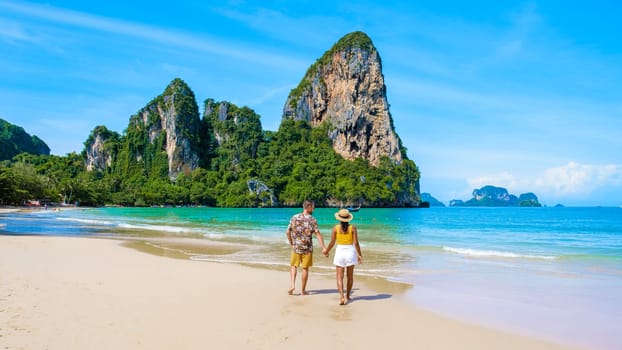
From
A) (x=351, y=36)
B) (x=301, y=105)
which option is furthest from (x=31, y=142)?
(x=351, y=36)

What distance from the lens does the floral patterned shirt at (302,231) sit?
24.3 feet

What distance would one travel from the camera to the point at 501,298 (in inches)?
304

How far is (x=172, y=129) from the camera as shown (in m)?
126

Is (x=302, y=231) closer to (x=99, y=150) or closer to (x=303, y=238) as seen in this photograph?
(x=303, y=238)

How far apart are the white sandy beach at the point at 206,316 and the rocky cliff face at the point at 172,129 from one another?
121 m

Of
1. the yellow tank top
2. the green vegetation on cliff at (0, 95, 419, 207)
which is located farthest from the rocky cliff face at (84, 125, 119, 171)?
the yellow tank top

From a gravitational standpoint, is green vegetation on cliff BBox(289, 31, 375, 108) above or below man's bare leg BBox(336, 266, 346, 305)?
above

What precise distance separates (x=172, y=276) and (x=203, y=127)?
135183mm

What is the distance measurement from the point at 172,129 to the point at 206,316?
126914 mm

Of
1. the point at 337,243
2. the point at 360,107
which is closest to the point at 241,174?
the point at 360,107

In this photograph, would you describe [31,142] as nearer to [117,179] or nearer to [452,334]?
[117,179]

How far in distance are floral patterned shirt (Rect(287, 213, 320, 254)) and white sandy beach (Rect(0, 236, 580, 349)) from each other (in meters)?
0.82

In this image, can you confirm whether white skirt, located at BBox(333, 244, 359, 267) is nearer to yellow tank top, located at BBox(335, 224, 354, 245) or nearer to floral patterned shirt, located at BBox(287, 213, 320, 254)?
yellow tank top, located at BBox(335, 224, 354, 245)

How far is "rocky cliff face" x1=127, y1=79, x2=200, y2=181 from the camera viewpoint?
411 feet
